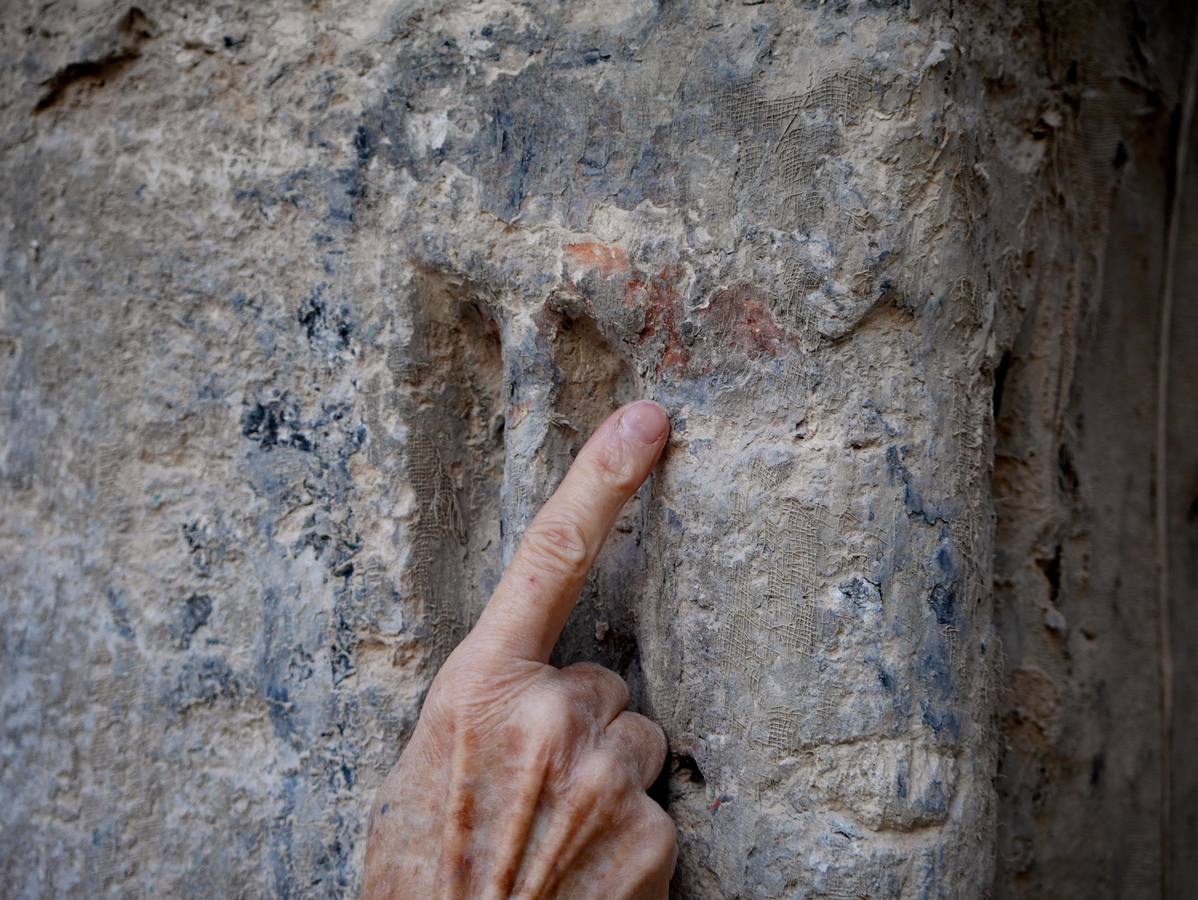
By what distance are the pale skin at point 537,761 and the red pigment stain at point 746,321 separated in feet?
0.35

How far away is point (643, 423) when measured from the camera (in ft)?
3.54

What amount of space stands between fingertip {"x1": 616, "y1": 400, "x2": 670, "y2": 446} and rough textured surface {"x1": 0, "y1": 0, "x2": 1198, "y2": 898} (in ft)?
0.10

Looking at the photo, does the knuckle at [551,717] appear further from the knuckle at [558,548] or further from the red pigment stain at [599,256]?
the red pigment stain at [599,256]

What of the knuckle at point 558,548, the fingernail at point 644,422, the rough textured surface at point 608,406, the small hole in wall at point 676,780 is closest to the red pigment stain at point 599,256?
the rough textured surface at point 608,406

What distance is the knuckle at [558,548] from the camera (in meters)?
1.06

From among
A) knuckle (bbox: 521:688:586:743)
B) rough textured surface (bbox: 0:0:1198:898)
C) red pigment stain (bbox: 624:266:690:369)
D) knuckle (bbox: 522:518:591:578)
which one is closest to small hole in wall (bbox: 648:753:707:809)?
rough textured surface (bbox: 0:0:1198:898)

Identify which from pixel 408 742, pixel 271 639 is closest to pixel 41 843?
pixel 271 639

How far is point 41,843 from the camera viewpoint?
133 centimetres

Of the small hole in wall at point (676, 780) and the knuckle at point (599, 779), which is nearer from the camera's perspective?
the knuckle at point (599, 779)

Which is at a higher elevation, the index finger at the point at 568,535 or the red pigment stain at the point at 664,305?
the red pigment stain at the point at 664,305

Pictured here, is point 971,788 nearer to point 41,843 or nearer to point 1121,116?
point 1121,116

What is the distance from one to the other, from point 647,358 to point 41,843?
967 millimetres

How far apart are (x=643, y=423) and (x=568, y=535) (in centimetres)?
14

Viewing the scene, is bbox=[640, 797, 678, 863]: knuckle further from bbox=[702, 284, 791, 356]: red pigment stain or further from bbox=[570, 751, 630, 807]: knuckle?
bbox=[702, 284, 791, 356]: red pigment stain
